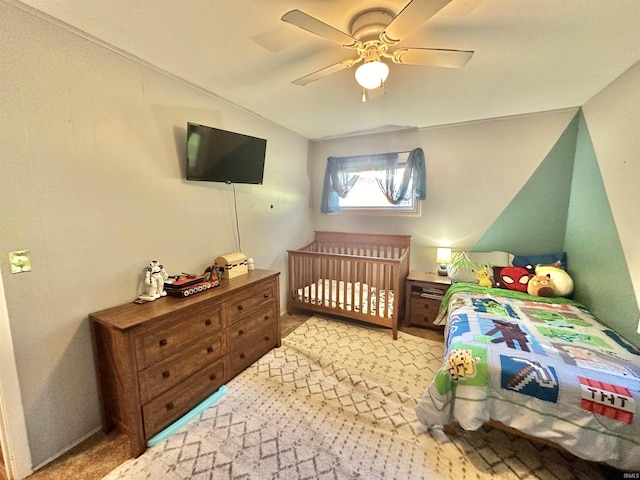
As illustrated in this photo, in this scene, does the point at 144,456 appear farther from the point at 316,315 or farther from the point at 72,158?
the point at 316,315

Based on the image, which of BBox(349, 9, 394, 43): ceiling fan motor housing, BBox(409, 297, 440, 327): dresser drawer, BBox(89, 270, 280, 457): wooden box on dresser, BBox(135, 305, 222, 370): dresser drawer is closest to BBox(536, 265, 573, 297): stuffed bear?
BBox(409, 297, 440, 327): dresser drawer

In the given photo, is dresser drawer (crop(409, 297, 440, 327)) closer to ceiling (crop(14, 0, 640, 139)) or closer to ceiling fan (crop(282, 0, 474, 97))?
ceiling (crop(14, 0, 640, 139))

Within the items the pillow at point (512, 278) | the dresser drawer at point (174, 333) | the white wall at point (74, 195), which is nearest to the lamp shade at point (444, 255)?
the pillow at point (512, 278)

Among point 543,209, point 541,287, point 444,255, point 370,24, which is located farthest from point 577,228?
point 370,24

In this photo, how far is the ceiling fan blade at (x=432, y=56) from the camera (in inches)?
55.2

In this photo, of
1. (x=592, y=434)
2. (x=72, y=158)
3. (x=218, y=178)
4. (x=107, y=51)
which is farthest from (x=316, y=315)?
(x=107, y=51)

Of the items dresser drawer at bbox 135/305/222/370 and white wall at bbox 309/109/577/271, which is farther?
white wall at bbox 309/109/577/271

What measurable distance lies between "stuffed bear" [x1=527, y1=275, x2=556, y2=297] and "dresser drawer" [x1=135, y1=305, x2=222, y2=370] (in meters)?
3.01

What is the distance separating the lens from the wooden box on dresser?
144 centimetres


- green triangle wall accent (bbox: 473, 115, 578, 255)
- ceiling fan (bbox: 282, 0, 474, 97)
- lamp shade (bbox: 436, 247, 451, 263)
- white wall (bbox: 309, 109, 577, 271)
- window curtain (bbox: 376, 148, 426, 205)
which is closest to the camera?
ceiling fan (bbox: 282, 0, 474, 97)

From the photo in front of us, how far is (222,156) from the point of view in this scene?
7.36ft

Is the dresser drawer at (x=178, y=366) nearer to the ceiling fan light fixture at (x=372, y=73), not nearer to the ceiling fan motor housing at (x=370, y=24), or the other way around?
the ceiling fan light fixture at (x=372, y=73)

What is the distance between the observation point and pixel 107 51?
5.32 ft

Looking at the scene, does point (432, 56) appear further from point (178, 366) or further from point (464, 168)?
point (178, 366)
